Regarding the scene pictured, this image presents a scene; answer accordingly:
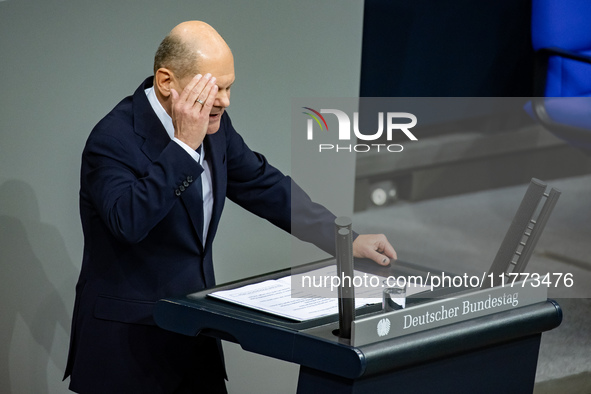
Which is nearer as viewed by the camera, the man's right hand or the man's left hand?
the man's right hand

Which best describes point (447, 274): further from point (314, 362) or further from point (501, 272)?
point (314, 362)

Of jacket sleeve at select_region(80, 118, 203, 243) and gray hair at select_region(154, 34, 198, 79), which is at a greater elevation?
gray hair at select_region(154, 34, 198, 79)

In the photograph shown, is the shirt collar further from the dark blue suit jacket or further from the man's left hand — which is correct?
the man's left hand

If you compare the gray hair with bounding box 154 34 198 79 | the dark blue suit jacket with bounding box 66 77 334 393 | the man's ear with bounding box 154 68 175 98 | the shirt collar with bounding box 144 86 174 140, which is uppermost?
the gray hair with bounding box 154 34 198 79

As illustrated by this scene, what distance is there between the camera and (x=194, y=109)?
5.54ft

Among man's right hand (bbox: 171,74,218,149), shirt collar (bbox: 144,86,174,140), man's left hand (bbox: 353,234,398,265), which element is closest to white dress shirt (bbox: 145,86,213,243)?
shirt collar (bbox: 144,86,174,140)

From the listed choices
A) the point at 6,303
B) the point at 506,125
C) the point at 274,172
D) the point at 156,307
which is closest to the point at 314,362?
the point at 156,307

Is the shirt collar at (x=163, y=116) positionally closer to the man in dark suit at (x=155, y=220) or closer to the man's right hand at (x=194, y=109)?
the man in dark suit at (x=155, y=220)

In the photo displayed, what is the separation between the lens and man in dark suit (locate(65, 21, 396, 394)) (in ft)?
5.51

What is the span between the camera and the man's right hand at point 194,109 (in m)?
1.69

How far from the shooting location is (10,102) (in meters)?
2.33

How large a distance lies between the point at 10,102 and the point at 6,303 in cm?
60

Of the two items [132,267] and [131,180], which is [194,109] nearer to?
[131,180]

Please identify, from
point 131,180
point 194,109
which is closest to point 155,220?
point 131,180
